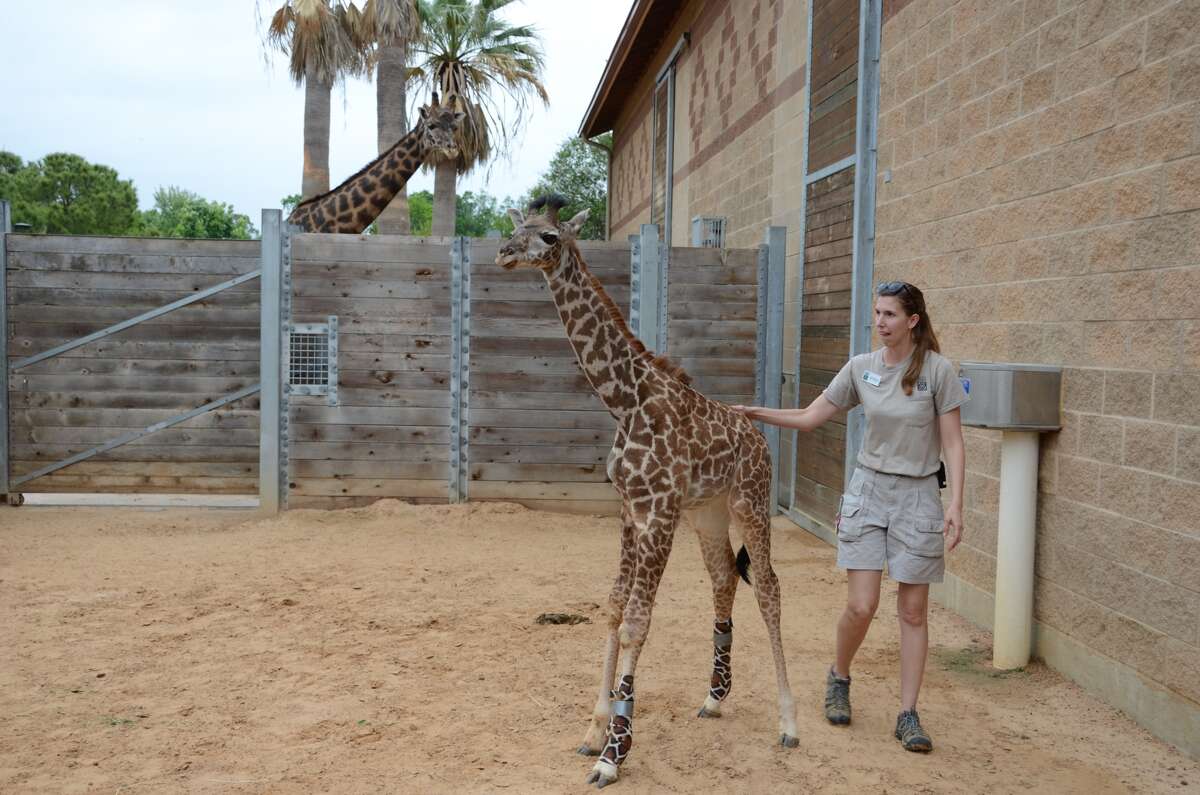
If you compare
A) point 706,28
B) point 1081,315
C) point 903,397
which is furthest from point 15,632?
point 706,28

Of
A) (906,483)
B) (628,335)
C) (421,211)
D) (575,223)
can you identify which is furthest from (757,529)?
(421,211)

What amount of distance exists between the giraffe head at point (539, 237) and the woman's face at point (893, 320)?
4.76ft

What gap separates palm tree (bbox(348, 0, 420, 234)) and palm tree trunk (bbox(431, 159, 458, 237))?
7.36 ft

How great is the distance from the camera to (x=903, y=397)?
4359mm

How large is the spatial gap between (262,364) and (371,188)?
8.03 feet

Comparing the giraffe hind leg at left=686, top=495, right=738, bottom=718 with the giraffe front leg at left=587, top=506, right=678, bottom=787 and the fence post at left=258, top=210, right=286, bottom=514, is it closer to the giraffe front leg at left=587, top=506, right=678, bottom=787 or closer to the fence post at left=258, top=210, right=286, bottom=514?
the giraffe front leg at left=587, top=506, right=678, bottom=787

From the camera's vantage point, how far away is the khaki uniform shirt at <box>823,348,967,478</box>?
170 inches

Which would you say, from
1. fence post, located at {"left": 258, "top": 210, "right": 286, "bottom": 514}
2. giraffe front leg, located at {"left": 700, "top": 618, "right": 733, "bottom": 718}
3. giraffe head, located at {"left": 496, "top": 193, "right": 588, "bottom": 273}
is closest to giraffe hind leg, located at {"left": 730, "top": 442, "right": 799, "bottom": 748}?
giraffe front leg, located at {"left": 700, "top": 618, "right": 733, "bottom": 718}

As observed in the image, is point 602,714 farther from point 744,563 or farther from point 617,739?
point 744,563

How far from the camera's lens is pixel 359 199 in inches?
401

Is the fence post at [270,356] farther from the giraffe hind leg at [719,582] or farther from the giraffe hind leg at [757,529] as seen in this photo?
the giraffe hind leg at [757,529]

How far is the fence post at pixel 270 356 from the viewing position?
896cm

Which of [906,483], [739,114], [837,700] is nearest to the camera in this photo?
[906,483]

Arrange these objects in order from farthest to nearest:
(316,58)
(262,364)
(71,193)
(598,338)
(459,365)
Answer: (71,193) < (316,58) < (459,365) < (262,364) < (598,338)
